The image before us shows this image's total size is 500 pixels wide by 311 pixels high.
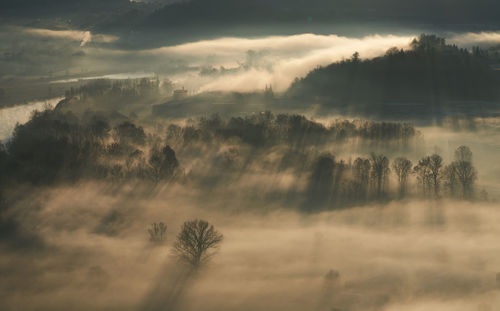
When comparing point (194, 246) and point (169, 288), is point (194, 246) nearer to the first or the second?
point (194, 246)

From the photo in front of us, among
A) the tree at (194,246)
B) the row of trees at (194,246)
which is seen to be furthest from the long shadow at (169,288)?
the tree at (194,246)

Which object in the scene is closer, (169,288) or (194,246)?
(169,288)

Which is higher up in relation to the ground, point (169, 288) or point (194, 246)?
point (194, 246)

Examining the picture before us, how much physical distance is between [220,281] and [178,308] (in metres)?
20.9

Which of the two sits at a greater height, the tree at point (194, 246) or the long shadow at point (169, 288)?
the tree at point (194, 246)

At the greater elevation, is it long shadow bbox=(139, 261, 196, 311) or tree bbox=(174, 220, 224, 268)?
tree bbox=(174, 220, 224, 268)

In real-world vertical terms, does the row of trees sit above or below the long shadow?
above

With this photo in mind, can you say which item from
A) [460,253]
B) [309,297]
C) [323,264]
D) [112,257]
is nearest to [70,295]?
[112,257]

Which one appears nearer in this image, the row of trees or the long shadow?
the long shadow

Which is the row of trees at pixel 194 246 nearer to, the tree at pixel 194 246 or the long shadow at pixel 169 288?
the tree at pixel 194 246

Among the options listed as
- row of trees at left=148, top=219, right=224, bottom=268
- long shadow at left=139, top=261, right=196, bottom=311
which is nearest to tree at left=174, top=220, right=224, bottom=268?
row of trees at left=148, top=219, right=224, bottom=268

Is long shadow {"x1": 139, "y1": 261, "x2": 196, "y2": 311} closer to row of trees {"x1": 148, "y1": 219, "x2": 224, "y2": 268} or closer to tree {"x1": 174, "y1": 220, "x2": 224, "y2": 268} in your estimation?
row of trees {"x1": 148, "y1": 219, "x2": 224, "y2": 268}

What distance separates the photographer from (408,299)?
152500 mm

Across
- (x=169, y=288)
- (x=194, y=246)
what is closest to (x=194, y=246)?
(x=194, y=246)
